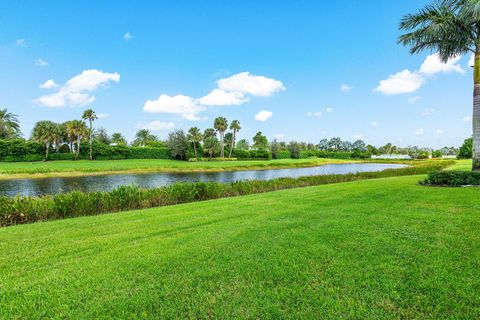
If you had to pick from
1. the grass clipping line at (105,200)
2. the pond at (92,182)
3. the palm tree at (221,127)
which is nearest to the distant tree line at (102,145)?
the palm tree at (221,127)

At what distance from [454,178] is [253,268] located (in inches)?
404

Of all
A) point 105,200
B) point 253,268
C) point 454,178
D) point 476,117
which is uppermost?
point 476,117

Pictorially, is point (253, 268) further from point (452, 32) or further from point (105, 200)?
point (452, 32)

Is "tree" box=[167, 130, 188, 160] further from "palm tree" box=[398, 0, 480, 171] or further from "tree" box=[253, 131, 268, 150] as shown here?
"palm tree" box=[398, 0, 480, 171]

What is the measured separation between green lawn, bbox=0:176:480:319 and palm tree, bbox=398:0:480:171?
251 inches

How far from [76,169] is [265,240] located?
116ft

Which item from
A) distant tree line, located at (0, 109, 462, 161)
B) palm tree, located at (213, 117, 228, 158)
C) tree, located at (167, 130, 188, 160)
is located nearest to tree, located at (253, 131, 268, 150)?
distant tree line, located at (0, 109, 462, 161)

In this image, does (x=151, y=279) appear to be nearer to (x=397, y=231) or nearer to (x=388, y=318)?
(x=388, y=318)

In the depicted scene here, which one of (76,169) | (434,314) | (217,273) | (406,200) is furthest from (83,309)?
(76,169)

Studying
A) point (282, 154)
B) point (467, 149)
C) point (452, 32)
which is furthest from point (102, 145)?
point (467, 149)

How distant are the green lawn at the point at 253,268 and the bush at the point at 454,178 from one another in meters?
4.50

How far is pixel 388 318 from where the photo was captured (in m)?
2.43

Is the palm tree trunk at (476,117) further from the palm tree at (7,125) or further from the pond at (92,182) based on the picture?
the palm tree at (7,125)

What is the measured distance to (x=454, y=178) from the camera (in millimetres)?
9812
